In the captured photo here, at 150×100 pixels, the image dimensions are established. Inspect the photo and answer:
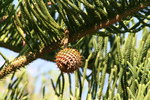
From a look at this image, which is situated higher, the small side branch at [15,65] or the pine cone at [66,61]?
the small side branch at [15,65]

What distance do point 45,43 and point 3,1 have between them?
21cm

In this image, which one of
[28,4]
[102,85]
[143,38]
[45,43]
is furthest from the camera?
[143,38]

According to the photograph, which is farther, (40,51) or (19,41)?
(19,41)

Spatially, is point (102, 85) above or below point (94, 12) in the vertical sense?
below

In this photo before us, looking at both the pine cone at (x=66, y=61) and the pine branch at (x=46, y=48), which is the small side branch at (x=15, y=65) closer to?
the pine branch at (x=46, y=48)

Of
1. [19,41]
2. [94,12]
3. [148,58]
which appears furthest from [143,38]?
[19,41]

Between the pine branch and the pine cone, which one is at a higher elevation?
the pine branch

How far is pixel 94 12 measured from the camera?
117cm

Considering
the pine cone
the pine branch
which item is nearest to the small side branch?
the pine branch

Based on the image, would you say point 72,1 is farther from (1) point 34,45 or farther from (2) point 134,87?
(2) point 134,87

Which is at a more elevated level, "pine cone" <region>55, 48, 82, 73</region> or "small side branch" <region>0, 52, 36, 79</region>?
"small side branch" <region>0, 52, 36, 79</region>

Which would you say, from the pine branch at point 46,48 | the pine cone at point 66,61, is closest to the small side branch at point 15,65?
the pine branch at point 46,48

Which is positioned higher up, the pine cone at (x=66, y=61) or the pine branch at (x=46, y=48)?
the pine branch at (x=46, y=48)

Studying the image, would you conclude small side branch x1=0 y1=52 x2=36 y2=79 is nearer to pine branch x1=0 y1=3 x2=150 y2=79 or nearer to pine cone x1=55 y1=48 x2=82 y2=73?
pine branch x1=0 y1=3 x2=150 y2=79
